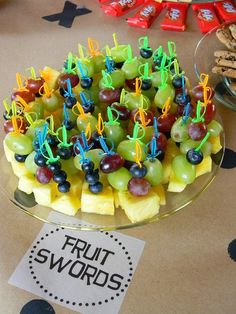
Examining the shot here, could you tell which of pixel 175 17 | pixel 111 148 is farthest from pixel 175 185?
pixel 175 17

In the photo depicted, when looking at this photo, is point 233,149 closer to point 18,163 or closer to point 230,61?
point 230,61

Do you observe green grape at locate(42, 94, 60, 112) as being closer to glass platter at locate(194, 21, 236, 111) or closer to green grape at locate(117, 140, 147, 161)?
green grape at locate(117, 140, 147, 161)

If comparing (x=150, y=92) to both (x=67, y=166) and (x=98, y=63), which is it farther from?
(x=67, y=166)

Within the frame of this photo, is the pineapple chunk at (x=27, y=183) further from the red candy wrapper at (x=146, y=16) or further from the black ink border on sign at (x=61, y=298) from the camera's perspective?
the red candy wrapper at (x=146, y=16)

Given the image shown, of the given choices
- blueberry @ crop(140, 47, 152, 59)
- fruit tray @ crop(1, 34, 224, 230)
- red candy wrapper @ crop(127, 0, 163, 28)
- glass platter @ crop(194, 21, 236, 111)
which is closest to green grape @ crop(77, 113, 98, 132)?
fruit tray @ crop(1, 34, 224, 230)

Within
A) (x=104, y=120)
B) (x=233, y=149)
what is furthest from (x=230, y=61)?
(x=104, y=120)

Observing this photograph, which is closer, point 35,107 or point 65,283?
point 65,283
